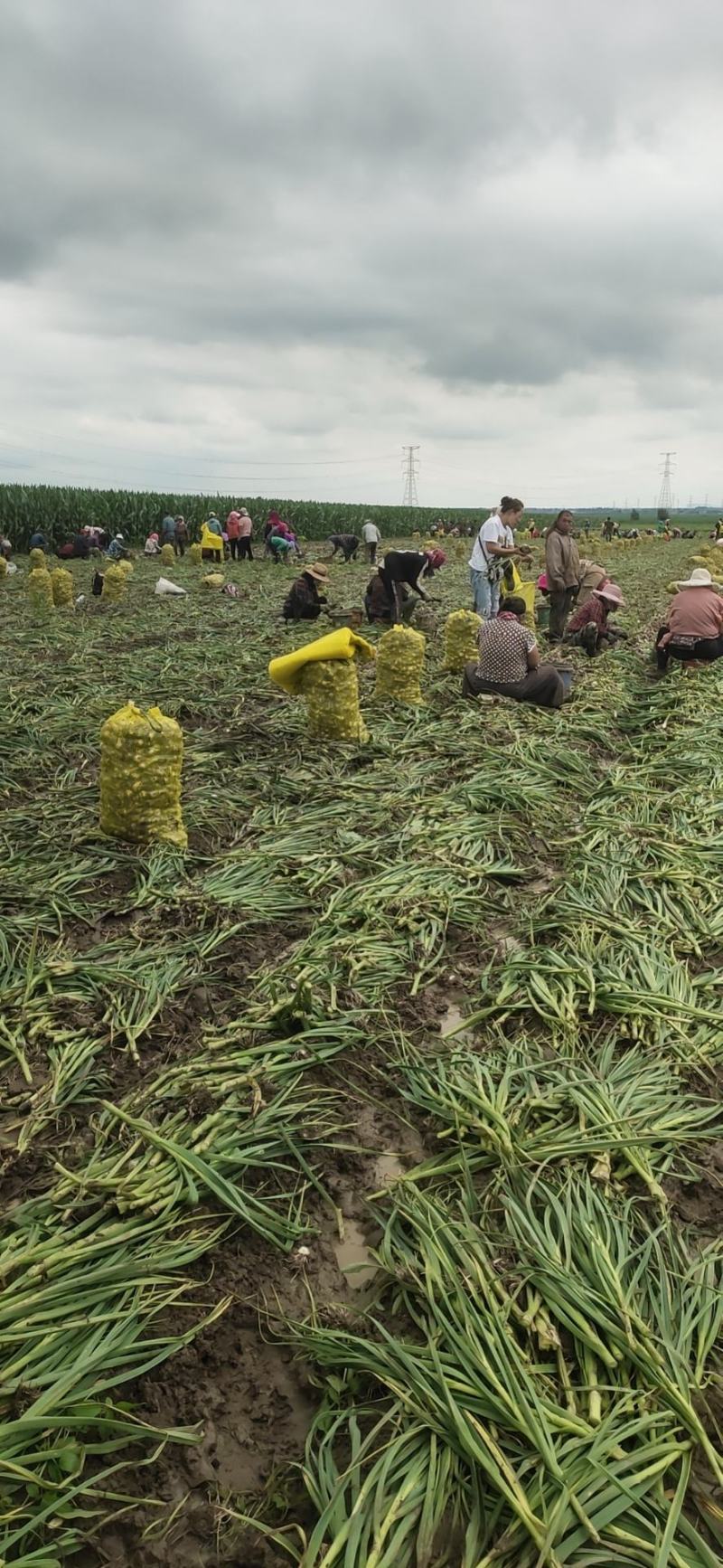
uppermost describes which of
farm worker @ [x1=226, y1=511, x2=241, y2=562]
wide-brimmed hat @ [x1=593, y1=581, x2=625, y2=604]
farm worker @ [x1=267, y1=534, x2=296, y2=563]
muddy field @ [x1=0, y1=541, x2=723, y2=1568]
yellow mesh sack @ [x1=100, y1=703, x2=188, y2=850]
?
farm worker @ [x1=226, y1=511, x2=241, y2=562]

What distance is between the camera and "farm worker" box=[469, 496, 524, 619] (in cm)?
882

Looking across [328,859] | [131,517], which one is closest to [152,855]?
[328,859]

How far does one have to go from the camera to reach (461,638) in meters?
8.30

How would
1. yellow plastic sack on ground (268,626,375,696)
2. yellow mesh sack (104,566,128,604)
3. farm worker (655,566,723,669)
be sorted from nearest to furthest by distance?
yellow plastic sack on ground (268,626,375,696), farm worker (655,566,723,669), yellow mesh sack (104,566,128,604)

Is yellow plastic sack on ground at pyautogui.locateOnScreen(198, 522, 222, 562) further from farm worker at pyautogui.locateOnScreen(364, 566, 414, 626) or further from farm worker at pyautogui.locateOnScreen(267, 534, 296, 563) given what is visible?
farm worker at pyautogui.locateOnScreen(364, 566, 414, 626)

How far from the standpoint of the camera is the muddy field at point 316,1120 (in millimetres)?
1611

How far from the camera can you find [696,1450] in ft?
5.46

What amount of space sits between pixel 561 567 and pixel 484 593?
48.3 inches

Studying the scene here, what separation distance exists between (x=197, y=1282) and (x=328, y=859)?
245 cm

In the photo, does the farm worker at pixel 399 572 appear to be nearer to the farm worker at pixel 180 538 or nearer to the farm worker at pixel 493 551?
the farm worker at pixel 493 551

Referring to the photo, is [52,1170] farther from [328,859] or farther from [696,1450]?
[328,859]

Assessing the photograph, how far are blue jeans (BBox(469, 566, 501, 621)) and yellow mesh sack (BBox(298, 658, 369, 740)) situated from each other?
3.73m

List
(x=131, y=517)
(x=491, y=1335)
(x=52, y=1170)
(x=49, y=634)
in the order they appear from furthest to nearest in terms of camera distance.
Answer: (x=131, y=517)
(x=49, y=634)
(x=52, y=1170)
(x=491, y=1335)

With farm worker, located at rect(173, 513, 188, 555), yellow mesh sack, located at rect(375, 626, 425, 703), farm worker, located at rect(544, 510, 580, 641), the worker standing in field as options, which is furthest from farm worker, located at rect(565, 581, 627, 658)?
the worker standing in field
